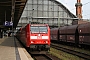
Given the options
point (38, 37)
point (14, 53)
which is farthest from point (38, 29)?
point (14, 53)

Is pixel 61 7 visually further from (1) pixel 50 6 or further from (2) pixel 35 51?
(2) pixel 35 51

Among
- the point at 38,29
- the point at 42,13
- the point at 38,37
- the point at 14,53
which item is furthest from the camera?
the point at 42,13

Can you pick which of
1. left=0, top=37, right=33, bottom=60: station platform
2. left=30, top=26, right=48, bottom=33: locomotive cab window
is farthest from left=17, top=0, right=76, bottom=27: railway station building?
left=30, top=26, right=48, bottom=33: locomotive cab window

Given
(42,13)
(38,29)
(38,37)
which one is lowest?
(38,37)

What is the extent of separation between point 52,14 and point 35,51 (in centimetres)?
7097

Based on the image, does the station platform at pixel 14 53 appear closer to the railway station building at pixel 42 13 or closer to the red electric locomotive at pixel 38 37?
the red electric locomotive at pixel 38 37

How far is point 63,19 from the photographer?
8881 cm

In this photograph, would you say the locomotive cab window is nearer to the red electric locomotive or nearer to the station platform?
the red electric locomotive

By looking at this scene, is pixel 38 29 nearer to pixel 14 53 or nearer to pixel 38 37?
pixel 38 37

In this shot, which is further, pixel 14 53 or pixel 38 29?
pixel 38 29

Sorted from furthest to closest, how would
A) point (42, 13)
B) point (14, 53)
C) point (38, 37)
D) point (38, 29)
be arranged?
point (42, 13), point (38, 29), point (38, 37), point (14, 53)

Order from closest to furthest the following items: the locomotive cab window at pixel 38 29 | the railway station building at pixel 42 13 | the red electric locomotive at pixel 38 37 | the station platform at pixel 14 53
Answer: the station platform at pixel 14 53 < the red electric locomotive at pixel 38 37 < the locomotive cab window at pixel 38 29 < the railway station building at pixel 42 13

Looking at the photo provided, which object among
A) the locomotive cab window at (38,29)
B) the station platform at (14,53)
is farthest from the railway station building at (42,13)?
the locomotive cab window at (38,29)

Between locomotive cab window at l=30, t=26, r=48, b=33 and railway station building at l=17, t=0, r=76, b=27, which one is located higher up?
railway station building at l=17, t=0, r=76, b=27
